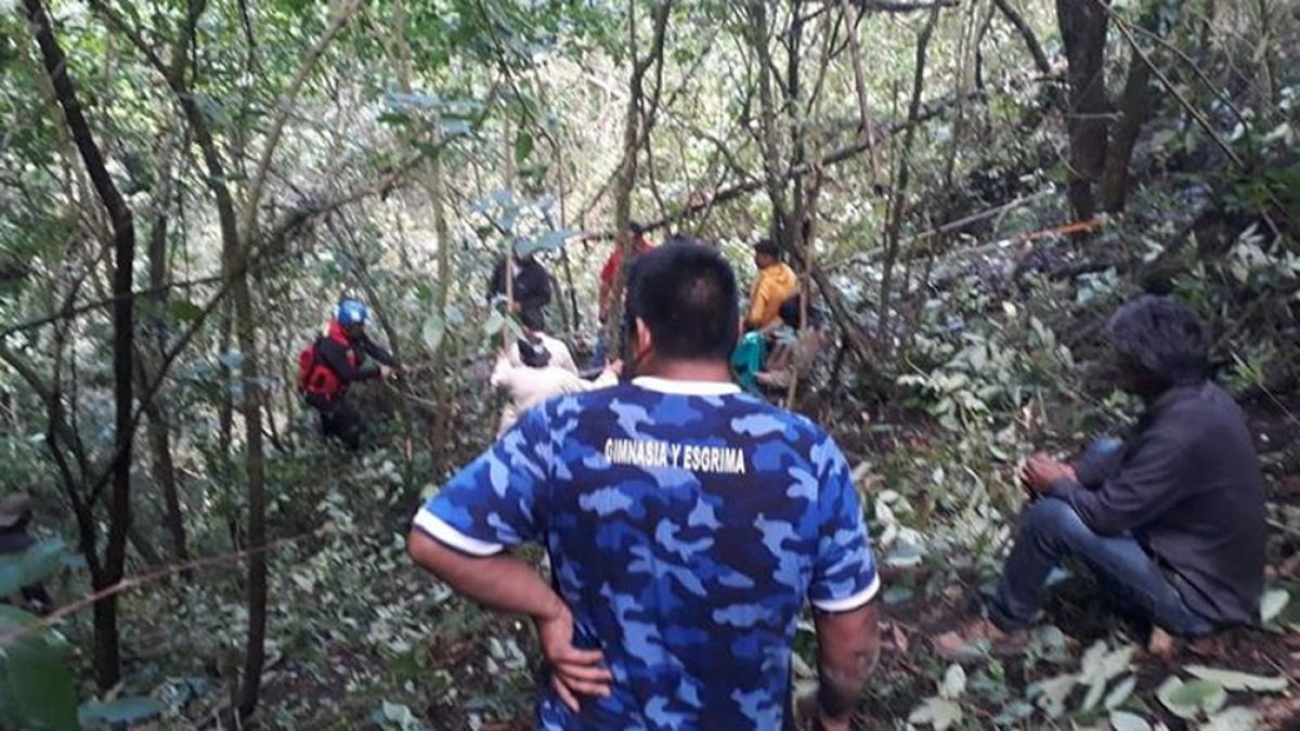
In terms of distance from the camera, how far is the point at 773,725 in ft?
7.54

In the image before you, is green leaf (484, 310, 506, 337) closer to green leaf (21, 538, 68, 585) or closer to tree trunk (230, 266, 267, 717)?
tree trunk (230, 266, 267, 717)

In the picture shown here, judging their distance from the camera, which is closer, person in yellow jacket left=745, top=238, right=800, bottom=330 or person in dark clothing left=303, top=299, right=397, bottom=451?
person in yellow jacket left=745, top=238, right=800, bottom=330

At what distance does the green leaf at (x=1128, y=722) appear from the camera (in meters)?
3.59

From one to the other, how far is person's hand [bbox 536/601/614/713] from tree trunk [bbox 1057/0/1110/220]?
668cm

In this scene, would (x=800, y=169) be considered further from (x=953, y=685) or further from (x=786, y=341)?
(x=953, y=685)

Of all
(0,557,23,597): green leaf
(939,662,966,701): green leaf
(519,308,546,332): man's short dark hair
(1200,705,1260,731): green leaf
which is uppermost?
(0,557,23,597): green leaf

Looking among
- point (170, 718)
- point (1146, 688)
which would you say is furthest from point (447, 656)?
point (1146, 688)

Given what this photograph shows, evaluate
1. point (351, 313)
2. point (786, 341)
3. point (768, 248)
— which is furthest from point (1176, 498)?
point (351, 313)

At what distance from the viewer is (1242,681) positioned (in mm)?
3643

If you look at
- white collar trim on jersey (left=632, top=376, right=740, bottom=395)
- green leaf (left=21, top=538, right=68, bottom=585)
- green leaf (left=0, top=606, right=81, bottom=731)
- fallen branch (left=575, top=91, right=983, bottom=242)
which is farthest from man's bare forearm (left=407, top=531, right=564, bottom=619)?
fallen branch (left=575, top=91, right=983, bottom=242)

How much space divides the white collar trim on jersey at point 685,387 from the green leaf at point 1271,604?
104 inches

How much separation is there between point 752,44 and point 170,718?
4.21 m

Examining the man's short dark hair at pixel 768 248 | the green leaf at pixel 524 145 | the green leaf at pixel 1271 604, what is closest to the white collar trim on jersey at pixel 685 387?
the green leaf at pixel 524 145

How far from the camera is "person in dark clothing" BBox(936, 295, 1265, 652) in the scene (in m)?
3.82
